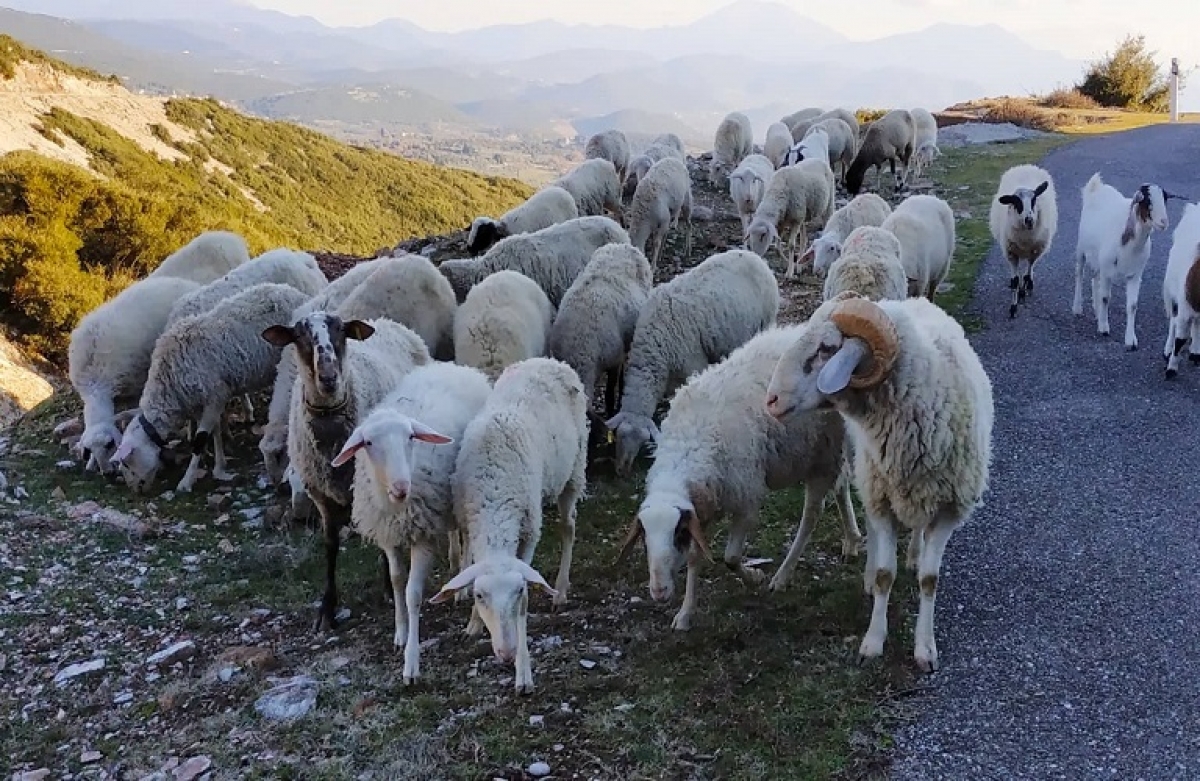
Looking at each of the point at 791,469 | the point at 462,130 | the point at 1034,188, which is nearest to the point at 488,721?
the point at 791,469

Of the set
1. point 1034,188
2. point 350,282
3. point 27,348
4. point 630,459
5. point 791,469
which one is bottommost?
point 27,348

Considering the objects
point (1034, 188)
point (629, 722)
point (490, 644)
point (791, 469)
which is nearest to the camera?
point (629, 722)

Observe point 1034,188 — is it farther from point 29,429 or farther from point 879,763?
point 29,429

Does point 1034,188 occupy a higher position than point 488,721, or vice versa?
point 1034,188

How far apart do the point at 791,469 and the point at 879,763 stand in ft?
6.74

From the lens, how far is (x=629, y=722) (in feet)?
15.3

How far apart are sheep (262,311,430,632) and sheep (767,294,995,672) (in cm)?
280

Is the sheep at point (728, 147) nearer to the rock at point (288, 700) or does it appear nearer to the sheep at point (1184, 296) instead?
the sheep at point (1184, 296)

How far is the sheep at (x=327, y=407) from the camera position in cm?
581

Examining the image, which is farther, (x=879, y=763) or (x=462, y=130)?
(x=462, y=130)

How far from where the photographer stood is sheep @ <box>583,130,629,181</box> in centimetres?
2056

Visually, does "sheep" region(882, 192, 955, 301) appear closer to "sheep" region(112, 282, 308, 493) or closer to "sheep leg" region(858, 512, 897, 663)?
"sheep leg" region(858, 512, 897, 663)

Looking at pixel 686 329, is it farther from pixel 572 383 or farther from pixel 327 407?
pixel 327 407

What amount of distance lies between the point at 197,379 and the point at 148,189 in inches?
868
